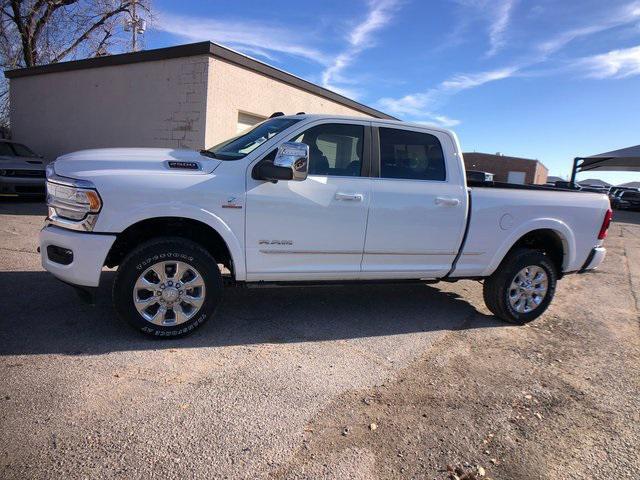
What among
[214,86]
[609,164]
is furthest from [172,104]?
[609,164]

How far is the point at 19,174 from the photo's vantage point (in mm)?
11391

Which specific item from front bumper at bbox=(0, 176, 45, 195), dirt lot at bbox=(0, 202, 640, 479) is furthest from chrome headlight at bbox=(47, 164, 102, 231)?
front bumper at bbox=(0, 176, 45, 195)

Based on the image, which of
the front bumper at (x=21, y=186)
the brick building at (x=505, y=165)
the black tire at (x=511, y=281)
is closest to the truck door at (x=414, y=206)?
the black tire at (x=511, y=281)

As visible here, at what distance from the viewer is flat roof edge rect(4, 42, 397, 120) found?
35.4 feet

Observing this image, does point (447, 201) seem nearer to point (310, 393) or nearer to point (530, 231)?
point (530, 231)

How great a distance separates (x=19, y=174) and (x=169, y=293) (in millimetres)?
9863

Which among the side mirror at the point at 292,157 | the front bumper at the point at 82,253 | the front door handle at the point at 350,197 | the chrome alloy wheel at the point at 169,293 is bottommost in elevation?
the chrome alloy wheel at the point at 169,293

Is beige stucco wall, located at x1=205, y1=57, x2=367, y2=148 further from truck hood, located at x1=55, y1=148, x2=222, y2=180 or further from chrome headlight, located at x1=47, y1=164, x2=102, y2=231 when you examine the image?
chrome headlight, located at x1=47, y1=164, x2=102, y2=231

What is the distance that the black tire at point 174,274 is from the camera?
3.73 metres

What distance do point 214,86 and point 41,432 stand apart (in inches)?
376

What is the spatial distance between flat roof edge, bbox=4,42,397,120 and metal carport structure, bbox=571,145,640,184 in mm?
21213

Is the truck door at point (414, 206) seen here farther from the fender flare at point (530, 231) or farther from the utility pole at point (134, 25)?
the utility pole at point (134, 25)

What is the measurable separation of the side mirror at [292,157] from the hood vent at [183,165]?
66 cm

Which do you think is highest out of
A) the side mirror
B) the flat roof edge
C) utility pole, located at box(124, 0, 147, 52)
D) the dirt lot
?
utility pole, located at box(124, 0, 147, 52)
